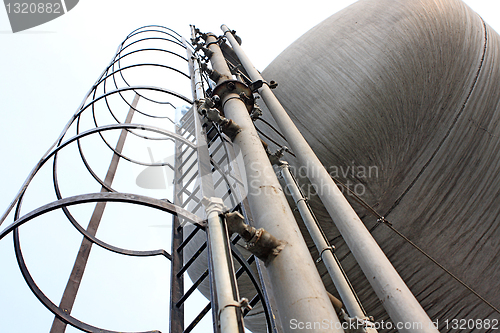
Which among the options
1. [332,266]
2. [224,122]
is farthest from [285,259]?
[224,122]

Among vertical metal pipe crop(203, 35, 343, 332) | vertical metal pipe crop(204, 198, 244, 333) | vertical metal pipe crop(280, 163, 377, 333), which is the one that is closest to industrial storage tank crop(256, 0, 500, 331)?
vertical metal pipe crop(280, 163, 377, 333)

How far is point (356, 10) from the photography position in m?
5.53

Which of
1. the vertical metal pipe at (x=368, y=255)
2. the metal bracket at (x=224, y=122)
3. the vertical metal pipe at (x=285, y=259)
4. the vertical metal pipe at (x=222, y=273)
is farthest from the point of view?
the metal bracket at (x=224, y=122)

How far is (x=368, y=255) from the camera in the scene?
7.65 feet

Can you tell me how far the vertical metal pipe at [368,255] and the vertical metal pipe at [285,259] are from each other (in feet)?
1.83

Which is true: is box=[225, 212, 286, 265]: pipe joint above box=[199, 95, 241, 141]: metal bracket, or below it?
Result: below

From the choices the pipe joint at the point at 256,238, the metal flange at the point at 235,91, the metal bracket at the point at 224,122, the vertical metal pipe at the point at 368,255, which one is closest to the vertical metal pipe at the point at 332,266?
the vertical metal pipe at the point at 368,255

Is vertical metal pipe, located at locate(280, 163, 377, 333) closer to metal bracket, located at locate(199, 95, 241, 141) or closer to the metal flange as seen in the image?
metal bracket, located at locate(199, 95, 241, 141)

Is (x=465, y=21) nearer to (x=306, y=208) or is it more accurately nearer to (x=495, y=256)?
(x=495, y=256)

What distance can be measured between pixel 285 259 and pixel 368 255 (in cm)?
79

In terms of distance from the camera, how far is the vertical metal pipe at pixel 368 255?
203 centimetres

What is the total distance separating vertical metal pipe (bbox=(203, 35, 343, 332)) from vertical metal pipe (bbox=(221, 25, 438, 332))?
22.0 inches

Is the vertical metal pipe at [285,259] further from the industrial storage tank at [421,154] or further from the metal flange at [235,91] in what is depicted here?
the industrial storage tank at [421,154]

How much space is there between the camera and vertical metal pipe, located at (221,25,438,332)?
203cm
